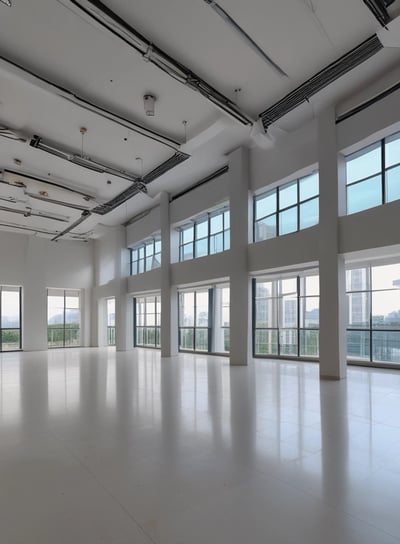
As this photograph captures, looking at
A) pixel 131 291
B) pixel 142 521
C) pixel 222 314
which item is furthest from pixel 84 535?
pixel 131 291

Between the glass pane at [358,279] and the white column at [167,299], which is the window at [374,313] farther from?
the white column at [167,299]

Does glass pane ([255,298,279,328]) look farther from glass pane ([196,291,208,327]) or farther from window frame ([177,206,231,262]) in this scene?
glass pane ([196,291,208,327])

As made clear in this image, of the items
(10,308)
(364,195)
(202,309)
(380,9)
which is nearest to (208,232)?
(202,309)

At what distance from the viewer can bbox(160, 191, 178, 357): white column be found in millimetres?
14086

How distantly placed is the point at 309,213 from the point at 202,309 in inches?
313

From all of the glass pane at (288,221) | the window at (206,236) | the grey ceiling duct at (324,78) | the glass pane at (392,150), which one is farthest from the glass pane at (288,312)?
the grey ceiling duct at (324,78)

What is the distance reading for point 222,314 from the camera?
15859mm

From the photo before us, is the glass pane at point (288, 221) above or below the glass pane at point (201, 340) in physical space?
above

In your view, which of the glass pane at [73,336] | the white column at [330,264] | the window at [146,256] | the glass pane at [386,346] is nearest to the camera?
the white column at [330,264]

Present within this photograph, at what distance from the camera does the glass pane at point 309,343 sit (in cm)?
1224

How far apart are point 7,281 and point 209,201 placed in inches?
477

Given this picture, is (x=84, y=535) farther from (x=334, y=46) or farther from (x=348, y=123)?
(x=348, y=123)

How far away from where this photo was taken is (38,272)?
62.4 feet

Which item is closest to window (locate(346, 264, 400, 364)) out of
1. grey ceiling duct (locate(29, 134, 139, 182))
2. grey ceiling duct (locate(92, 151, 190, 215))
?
grey ceiling duct (locate(92, 151, 190, 215))
